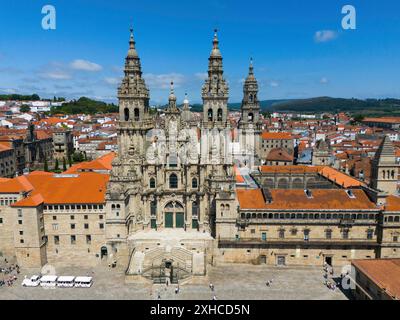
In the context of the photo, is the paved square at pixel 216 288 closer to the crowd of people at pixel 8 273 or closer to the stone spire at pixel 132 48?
the crowd of people at pixel 8 273

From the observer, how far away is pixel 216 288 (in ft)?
165

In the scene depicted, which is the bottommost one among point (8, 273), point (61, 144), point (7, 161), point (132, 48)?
point (8, 273)

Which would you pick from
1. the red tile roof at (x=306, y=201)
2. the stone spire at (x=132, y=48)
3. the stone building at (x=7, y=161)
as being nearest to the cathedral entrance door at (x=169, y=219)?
the red tile roof at (x=306, y=201)

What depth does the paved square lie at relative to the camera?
48.2m

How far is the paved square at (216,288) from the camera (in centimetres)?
4819

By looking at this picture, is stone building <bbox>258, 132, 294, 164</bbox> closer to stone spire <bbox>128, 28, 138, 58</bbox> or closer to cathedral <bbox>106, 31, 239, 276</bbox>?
cathedral <bbox>106, 31, 239, 276</bbox>

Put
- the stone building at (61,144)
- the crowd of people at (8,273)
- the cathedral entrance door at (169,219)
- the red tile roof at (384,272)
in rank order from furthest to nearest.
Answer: the stone building at (61,144), the cathedral entrance door at (169,219), the crowd of people at (8,273), the red tile roof at (384,272)

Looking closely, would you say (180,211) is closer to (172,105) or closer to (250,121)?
(172,105)

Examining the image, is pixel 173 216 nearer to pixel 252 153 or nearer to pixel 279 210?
pixel 279 210

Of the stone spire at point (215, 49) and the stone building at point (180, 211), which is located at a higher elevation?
the stone spire at point (215, 49)

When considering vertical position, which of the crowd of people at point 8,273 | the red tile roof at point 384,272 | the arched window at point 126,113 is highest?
the arched window at point 126,113

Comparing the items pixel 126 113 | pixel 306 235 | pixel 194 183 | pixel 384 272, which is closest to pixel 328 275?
pixel 306 235

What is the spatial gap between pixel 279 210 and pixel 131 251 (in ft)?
80.1
